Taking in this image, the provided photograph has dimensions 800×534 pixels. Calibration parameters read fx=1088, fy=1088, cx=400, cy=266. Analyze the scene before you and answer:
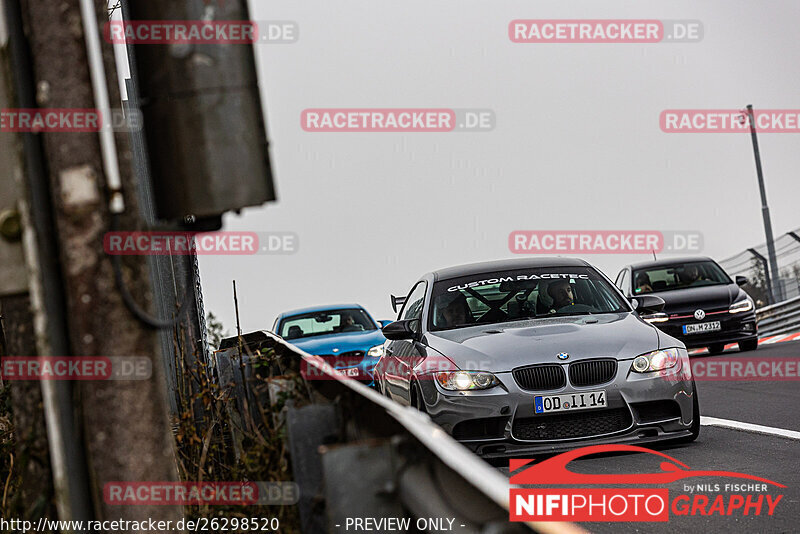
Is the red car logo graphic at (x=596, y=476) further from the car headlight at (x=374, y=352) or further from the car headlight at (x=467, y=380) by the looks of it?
the car headlight at (x=374, y=352)

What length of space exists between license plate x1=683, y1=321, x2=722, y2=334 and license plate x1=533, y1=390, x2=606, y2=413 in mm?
10928

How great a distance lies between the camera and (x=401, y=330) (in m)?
8.98

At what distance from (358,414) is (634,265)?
17.0m

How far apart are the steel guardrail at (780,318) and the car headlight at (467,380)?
17.2 meters

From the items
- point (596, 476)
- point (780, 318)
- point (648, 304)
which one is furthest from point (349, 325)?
point (780, 318)

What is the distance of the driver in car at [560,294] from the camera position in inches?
364

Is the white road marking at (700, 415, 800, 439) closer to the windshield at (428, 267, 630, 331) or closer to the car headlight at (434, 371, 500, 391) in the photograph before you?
the windshield at (428, 267, 630, 331)

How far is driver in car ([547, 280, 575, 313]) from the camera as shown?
924cm

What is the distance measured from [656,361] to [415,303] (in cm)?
295

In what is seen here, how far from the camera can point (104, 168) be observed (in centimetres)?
308

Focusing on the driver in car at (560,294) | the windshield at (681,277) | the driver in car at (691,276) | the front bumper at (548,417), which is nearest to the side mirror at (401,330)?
the driver in car at (560,294)

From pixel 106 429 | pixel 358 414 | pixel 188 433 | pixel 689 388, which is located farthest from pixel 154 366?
pixel 689 388

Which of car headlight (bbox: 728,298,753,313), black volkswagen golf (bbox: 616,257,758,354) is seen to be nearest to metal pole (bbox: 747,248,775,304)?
black volkswagen golf (bbox: 616,257,758,354)

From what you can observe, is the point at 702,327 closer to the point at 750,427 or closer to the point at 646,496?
the point at 750,427
